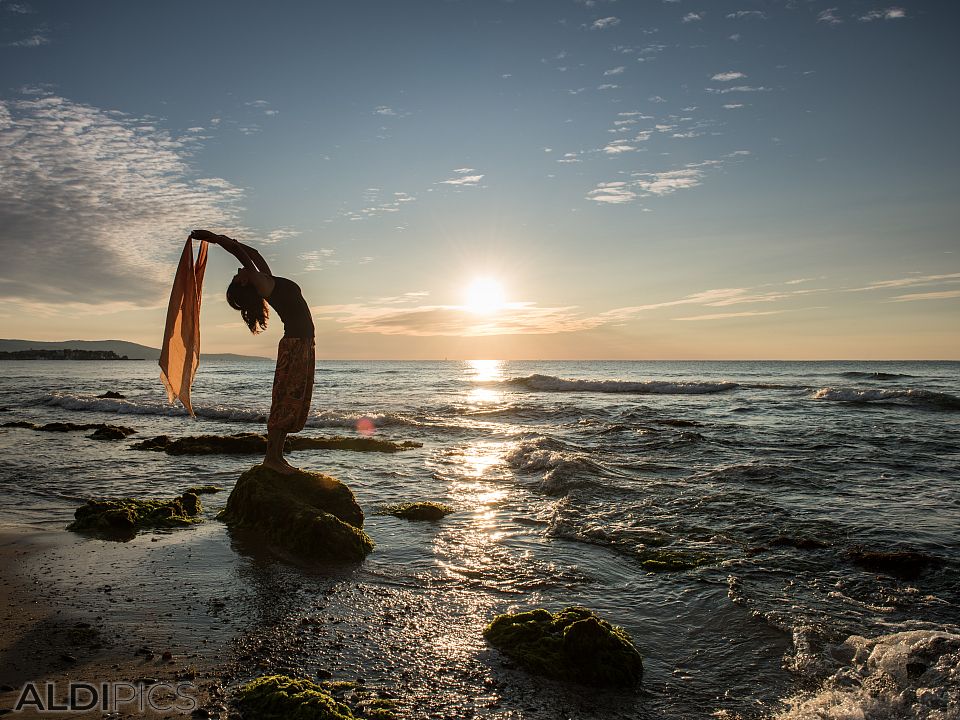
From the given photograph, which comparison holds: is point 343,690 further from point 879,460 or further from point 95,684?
point 879,460

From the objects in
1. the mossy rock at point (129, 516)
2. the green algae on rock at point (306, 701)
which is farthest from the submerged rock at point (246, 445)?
the green algae on rock at point (306, 701)

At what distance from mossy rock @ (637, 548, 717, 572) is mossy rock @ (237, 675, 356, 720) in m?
3.93

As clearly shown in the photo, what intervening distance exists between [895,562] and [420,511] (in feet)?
18.6

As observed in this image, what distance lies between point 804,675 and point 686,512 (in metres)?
4.63

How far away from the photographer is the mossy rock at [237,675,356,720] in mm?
3019

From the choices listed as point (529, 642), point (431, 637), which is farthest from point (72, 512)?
point (529, 642)

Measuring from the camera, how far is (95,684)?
332cm

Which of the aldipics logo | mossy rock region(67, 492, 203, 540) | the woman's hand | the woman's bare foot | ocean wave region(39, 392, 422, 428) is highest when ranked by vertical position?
the woman's hand

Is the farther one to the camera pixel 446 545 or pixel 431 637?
pixel 446 545

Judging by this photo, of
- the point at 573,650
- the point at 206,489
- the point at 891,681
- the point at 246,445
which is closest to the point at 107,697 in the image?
the point at 573,650

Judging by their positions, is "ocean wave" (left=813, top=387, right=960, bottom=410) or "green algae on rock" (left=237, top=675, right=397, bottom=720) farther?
"ocean wave" (left=813, top=387, right=960, bottom=410)

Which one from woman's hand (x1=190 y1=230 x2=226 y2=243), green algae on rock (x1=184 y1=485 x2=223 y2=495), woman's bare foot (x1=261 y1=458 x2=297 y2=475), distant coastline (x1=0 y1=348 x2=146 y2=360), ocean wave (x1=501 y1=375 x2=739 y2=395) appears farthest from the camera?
distant coastline (x1=0 y1=348 x2=146 y2=360)

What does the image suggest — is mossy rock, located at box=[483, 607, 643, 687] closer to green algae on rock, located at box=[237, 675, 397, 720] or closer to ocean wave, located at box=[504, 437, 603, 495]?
green algae on rock, located at box=[237, 675, 397, 720]

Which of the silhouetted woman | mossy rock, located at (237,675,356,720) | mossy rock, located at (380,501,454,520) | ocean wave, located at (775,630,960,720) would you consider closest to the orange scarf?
the silhouetted woman
